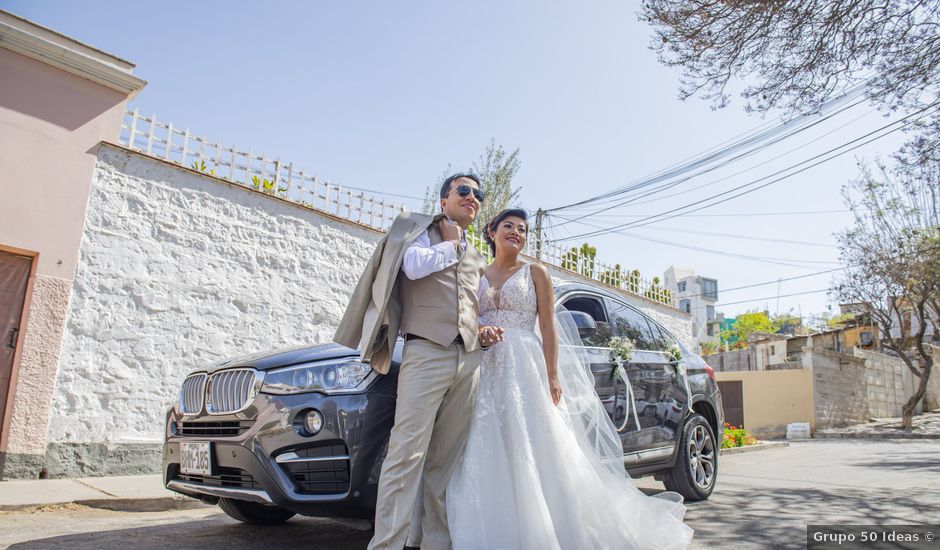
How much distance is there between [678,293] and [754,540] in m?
64.6

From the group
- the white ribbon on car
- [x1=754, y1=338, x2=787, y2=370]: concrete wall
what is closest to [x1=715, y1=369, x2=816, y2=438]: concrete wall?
[x1=754, y1=338, x2=787, y2=370]: concrete wall

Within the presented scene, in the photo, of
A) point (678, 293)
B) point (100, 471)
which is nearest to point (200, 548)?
point (100, 471)

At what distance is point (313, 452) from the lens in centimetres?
282

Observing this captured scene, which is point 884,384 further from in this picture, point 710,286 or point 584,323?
point 710,286

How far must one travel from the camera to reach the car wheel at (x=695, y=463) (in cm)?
489

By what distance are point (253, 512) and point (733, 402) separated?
20.6 m

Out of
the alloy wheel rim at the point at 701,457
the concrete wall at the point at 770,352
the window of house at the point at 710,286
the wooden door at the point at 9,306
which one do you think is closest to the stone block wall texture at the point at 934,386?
the concrete wall at the point at 770,352

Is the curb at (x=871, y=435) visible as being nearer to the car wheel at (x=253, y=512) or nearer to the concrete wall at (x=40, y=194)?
the car wheel at (x=253, y=512)

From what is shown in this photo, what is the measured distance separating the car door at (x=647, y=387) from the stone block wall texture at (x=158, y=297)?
5.12 meters

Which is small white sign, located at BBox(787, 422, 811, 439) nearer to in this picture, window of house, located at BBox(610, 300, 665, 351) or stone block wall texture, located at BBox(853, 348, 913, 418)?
stone block wall texture, located at BBox(853, 348, 913, 418)

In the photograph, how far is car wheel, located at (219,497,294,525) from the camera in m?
3.92

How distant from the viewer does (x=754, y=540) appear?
3.69 m

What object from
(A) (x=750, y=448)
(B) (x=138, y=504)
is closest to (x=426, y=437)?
(B) (x=138, y=504)

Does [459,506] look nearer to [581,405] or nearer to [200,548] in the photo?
[581,405]
